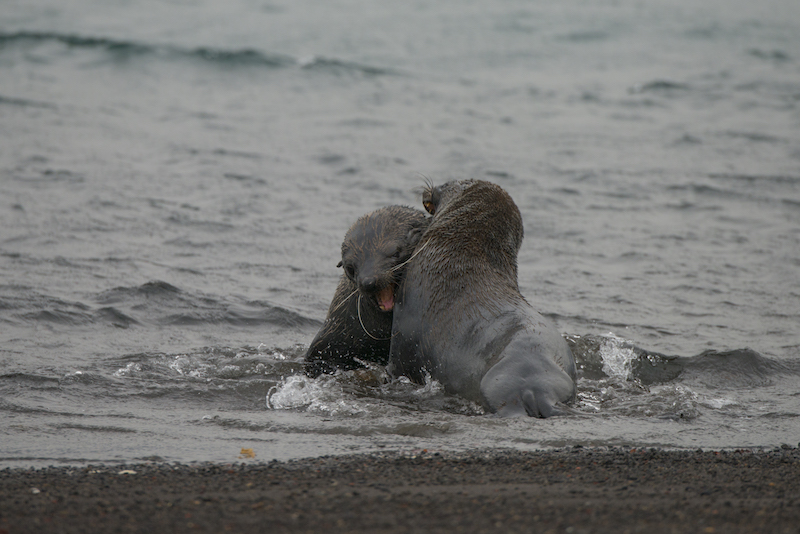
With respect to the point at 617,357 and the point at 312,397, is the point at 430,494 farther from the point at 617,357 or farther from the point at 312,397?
the point at 617,357

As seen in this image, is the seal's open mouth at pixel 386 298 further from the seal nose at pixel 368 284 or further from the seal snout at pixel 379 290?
the seal nose at pixel 368 284

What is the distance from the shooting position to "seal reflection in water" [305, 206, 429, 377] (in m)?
6.41

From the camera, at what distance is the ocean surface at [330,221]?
5.83 m

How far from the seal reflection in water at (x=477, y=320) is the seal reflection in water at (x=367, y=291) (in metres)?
0.13

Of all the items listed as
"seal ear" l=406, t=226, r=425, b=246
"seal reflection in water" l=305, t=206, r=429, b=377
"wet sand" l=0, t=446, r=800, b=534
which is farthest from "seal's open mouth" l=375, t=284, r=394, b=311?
"wet sand" l=0, t=446, r=800, b=534

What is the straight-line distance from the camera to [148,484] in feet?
13.9

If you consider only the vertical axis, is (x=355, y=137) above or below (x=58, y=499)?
above

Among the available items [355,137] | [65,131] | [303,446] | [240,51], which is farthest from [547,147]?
[303,446]

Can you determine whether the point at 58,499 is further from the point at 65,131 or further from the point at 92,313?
the point at 65,131

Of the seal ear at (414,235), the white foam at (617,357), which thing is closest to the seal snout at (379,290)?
the seal ear at (414,235)

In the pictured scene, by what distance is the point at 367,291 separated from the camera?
6316 mm

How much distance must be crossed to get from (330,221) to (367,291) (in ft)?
20.6

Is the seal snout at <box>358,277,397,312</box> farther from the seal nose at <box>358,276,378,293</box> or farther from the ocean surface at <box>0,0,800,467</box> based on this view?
the ocean surface at <box>0,0,800,467</box>

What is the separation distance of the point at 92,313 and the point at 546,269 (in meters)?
5.29
